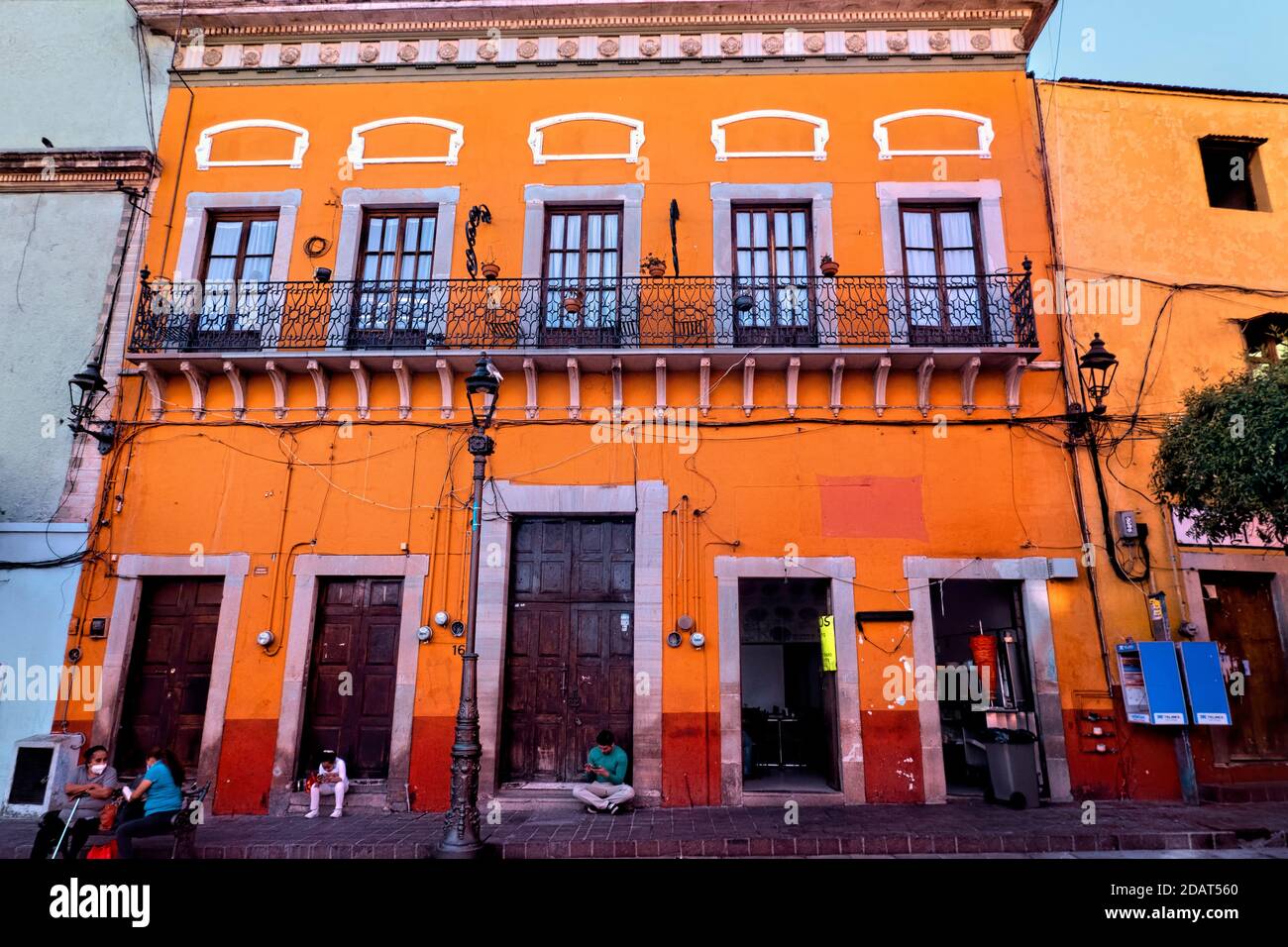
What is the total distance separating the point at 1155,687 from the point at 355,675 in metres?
10.4

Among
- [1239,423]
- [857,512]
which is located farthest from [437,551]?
[1239,423]

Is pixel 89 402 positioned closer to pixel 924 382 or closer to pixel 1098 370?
pixel 924 382

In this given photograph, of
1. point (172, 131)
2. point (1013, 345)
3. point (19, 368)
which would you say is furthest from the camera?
point (172, 131)

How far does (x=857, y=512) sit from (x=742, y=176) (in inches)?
216

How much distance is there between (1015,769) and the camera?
8.86 meters

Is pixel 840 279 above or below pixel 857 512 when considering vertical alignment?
above

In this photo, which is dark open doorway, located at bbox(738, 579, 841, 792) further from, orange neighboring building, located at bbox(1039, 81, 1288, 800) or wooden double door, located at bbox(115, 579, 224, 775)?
wooden double door, located at bbox(115, 579, 224, 775)

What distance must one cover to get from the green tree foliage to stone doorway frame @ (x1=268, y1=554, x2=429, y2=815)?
9.30 m

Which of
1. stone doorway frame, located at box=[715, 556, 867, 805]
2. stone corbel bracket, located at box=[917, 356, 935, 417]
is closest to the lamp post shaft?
stone doorway frame, located at box=[715, 556, 867, 805]

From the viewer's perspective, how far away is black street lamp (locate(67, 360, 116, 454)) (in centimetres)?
1030

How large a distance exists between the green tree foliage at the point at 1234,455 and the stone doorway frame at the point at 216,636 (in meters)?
11.8

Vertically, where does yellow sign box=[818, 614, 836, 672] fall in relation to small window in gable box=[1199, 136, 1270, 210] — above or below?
below
